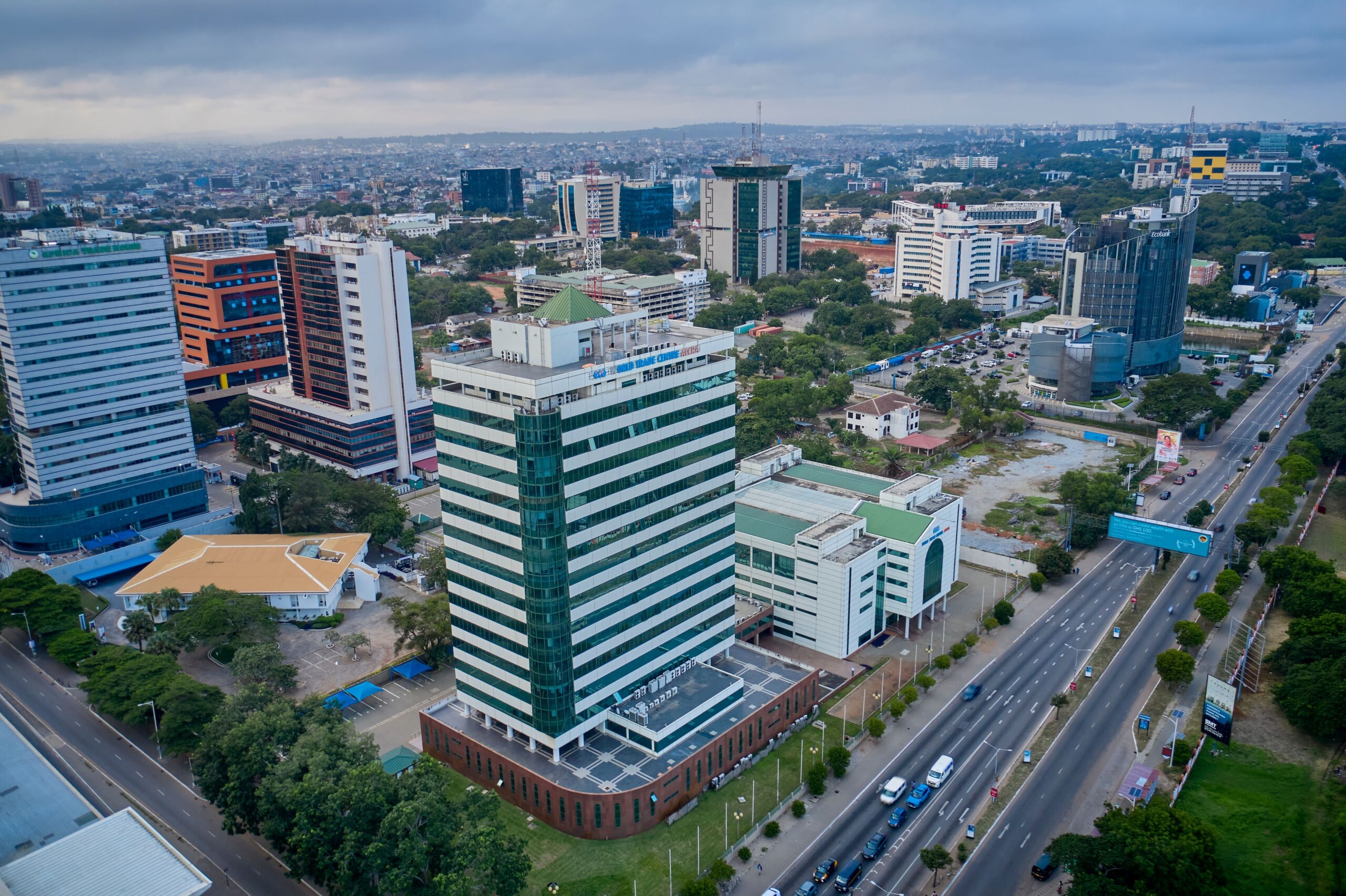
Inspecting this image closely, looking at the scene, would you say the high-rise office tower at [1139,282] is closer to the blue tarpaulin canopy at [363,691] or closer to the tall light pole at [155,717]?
the blue tarpaulin canopy at [363,691]

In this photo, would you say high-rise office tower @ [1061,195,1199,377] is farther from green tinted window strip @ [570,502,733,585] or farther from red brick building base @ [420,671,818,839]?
red brick building base @ [420,671,818,839]

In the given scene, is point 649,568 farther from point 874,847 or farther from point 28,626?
point 28,626

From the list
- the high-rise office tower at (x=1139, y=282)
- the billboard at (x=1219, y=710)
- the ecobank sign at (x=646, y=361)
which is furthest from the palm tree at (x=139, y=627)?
the high-rise office tower at (x=1139, y=282)

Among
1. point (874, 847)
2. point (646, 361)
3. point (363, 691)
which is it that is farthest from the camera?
point (363, 691)

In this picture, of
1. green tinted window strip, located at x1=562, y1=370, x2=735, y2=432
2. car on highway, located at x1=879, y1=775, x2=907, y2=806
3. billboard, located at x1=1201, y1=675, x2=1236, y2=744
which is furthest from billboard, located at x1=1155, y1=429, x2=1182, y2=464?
green tinted window strip, located at x1=562, y1=370, x2=735, y2=432

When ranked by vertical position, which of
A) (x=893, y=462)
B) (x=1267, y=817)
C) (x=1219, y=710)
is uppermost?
(x=893, y=462)

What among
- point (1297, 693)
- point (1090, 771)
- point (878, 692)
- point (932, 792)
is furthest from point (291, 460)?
point (1297, 693)

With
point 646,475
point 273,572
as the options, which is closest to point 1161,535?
point 646,475
